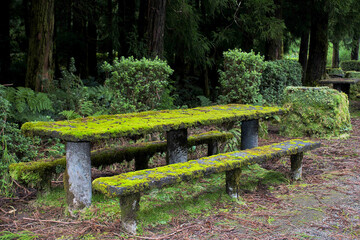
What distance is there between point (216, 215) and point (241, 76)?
439 centimetres

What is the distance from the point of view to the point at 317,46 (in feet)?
48.7

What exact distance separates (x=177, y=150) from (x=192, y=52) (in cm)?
692

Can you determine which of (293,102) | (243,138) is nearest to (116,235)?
(243,138)

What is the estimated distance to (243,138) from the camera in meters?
5.80

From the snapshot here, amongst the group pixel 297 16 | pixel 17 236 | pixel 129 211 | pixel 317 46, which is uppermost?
pixel 297 16

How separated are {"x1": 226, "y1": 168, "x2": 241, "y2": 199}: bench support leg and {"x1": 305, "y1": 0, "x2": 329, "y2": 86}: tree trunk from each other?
11.6 meters

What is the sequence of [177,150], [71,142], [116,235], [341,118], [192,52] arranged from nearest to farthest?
1. [116,235]
2. [71,142]
3. [177,150]
4. [341,118]
5. [192,52]

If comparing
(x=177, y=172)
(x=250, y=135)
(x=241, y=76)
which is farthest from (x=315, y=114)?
(x=177, y=172)

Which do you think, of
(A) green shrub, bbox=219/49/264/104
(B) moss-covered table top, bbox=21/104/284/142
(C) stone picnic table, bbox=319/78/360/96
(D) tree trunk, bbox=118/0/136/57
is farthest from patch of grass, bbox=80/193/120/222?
(C) stone picnic table, bbox=319/78/360/96

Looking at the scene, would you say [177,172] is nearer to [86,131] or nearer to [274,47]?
[86,131]

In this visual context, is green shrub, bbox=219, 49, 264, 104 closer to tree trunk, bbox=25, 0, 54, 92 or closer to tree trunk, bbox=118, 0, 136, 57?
tree trunk, bbox=25, 0, 54, 92

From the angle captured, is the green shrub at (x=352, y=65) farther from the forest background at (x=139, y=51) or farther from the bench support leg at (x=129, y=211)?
the bench support leg at (x=129, y=211)

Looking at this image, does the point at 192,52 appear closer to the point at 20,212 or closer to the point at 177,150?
the point at 177,150

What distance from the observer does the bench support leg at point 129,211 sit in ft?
11.1
